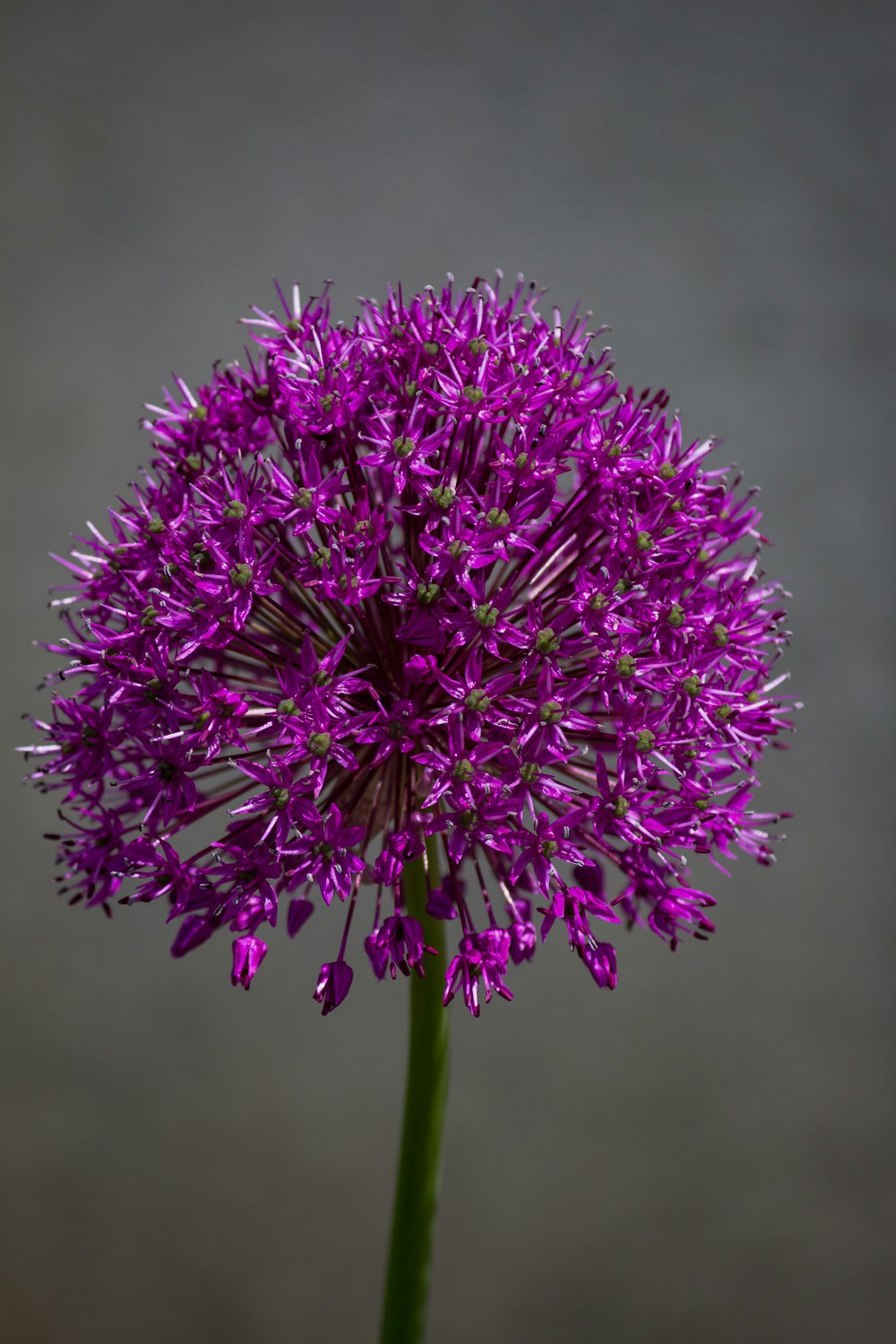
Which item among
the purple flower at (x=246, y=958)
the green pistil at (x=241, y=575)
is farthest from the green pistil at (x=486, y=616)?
the purple flower at (x=246, y=958)

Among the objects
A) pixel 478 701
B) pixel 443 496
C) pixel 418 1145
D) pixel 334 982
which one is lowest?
pixel 418 1145

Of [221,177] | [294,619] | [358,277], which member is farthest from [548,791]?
[221,177]

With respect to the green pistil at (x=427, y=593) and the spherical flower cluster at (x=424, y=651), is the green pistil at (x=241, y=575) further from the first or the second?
the green pistil at (x=427, y=593)

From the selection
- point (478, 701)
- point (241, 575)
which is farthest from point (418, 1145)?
point (241, 575)

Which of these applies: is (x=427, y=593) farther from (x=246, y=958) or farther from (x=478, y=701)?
(x=246, y=958)

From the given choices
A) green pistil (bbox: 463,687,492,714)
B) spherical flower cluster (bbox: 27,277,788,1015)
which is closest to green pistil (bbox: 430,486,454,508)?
spherical flower cluster (bbox: 27,277,788,1015)

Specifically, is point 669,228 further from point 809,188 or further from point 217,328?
point 217,328
